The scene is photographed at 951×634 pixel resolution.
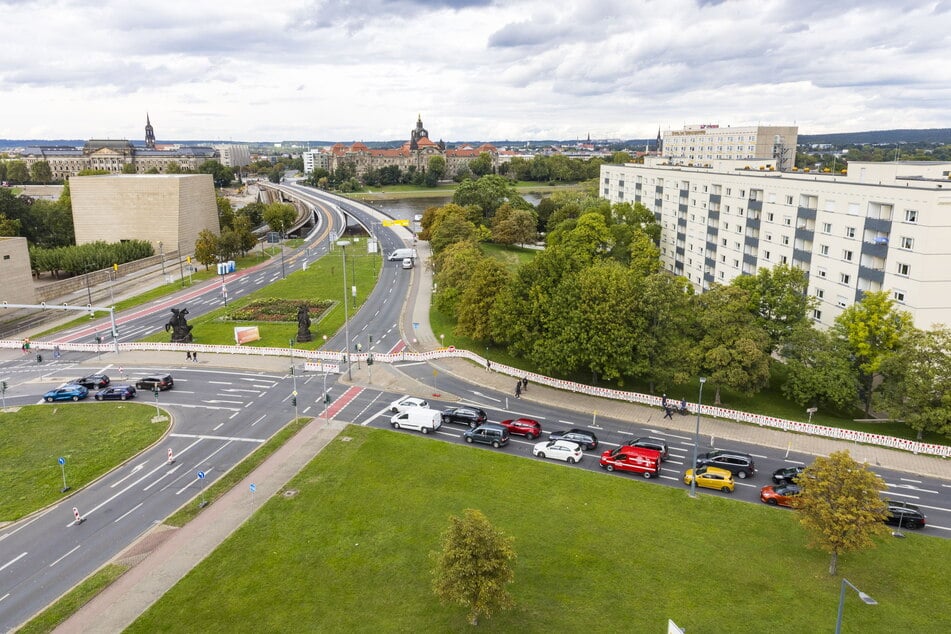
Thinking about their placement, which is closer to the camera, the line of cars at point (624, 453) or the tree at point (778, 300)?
the line of cars at point (624, 453)

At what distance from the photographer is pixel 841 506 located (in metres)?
25.8

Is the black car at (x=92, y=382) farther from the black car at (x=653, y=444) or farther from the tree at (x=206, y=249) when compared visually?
the tree at (x=206, y=249)

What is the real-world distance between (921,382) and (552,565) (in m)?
28.6

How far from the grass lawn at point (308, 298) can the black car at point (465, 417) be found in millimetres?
21521

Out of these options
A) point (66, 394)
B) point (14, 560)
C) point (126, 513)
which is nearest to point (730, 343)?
point (126, 513)

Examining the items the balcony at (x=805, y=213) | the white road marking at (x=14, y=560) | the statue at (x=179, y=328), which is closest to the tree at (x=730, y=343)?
the balcony at (x=805, y=213)

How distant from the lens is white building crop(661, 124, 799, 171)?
14431 centimetres

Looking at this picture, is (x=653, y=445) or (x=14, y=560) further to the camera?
(x=653, y=445)

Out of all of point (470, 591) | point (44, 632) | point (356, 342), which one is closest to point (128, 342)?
point (356, 342)

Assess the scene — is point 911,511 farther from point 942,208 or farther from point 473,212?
point 473,212

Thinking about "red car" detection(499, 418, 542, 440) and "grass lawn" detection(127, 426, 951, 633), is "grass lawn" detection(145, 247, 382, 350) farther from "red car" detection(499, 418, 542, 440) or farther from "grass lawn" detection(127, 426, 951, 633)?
"grass lawn" detection(127, 426, 951, 633)

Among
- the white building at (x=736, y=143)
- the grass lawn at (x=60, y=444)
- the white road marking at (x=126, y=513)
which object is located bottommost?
the white road marking at (x=126, y=513)

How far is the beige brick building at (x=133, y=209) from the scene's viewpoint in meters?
104

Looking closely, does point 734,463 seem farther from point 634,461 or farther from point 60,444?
point 60,444
